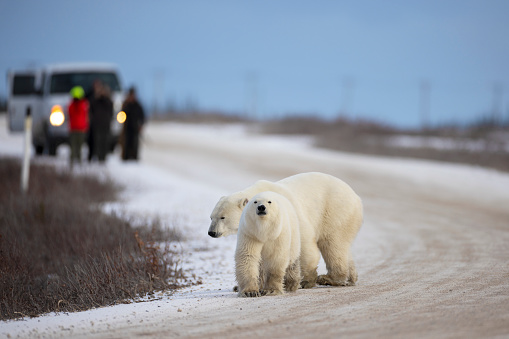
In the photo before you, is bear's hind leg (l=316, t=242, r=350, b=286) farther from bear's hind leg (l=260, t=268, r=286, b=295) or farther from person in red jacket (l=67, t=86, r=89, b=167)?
person in red jacket (l=67, t=86, r=89, b=167)

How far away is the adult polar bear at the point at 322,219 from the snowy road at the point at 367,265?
30cm

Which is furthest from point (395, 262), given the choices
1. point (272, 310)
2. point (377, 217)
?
point (377, 217)

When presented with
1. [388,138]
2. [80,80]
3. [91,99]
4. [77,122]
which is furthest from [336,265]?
[388,138]

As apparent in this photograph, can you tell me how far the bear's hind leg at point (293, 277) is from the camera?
24.6 feet

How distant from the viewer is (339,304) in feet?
22.2

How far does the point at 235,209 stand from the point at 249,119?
43.1 metres

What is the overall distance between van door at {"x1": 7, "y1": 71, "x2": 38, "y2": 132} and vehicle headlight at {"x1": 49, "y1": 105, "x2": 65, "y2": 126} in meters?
2.92

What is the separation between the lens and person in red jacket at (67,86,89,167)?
19.2 m

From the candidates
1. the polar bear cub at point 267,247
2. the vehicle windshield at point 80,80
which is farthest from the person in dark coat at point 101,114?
the polar bear cub at point 267,247

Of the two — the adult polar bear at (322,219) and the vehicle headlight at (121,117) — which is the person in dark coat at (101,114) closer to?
the vehicle headlight at (121,117)

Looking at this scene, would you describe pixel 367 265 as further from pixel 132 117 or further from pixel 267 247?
pixel 132 117

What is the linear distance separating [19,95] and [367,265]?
702 inches

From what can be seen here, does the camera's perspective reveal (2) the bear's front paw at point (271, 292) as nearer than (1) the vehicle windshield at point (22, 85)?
Yes

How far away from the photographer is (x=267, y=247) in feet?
23.6
